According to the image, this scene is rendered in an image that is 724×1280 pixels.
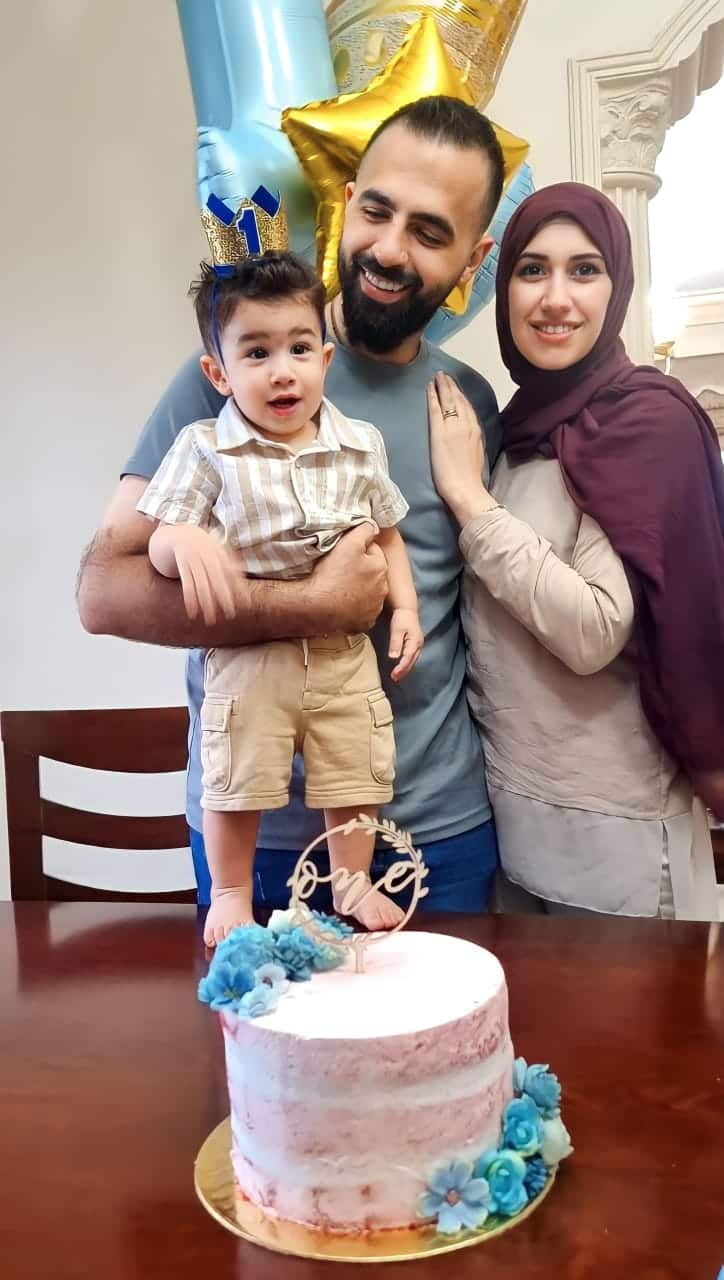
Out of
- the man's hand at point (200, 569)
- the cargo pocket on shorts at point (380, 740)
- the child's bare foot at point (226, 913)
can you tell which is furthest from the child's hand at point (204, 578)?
the child's bare foot at point (226, 913)

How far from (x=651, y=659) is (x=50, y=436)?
1.68 metres

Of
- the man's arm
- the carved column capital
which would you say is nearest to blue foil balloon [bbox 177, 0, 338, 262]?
the man's arm

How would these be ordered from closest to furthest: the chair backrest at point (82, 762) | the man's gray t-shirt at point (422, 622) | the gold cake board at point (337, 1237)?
1. the gold cake board at point (337, 1237)
2. the man's gray t-shirt at point (422, 622)
3. the chair backrest at point (82, 762)

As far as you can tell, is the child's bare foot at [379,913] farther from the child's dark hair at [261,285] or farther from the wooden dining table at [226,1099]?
the child's dark hair at [261,285]

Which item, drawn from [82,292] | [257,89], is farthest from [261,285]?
[82,292]

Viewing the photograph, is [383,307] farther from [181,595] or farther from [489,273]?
[181,595]

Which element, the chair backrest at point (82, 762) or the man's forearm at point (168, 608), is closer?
the man's forearm at point (168, 608)

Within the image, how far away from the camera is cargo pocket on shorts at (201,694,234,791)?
3.34 feet

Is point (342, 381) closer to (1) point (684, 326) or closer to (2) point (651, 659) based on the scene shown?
(2) point (651, 659)

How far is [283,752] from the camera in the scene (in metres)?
1.03

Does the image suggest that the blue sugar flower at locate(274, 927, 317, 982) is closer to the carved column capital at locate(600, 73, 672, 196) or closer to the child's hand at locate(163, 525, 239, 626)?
the child's hand at locate(163, 525, 239, 626)

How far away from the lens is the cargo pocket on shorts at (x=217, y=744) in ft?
3.34

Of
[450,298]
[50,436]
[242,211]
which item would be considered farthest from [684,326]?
[242,211]

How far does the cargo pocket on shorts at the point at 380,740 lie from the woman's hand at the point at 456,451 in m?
0.25
